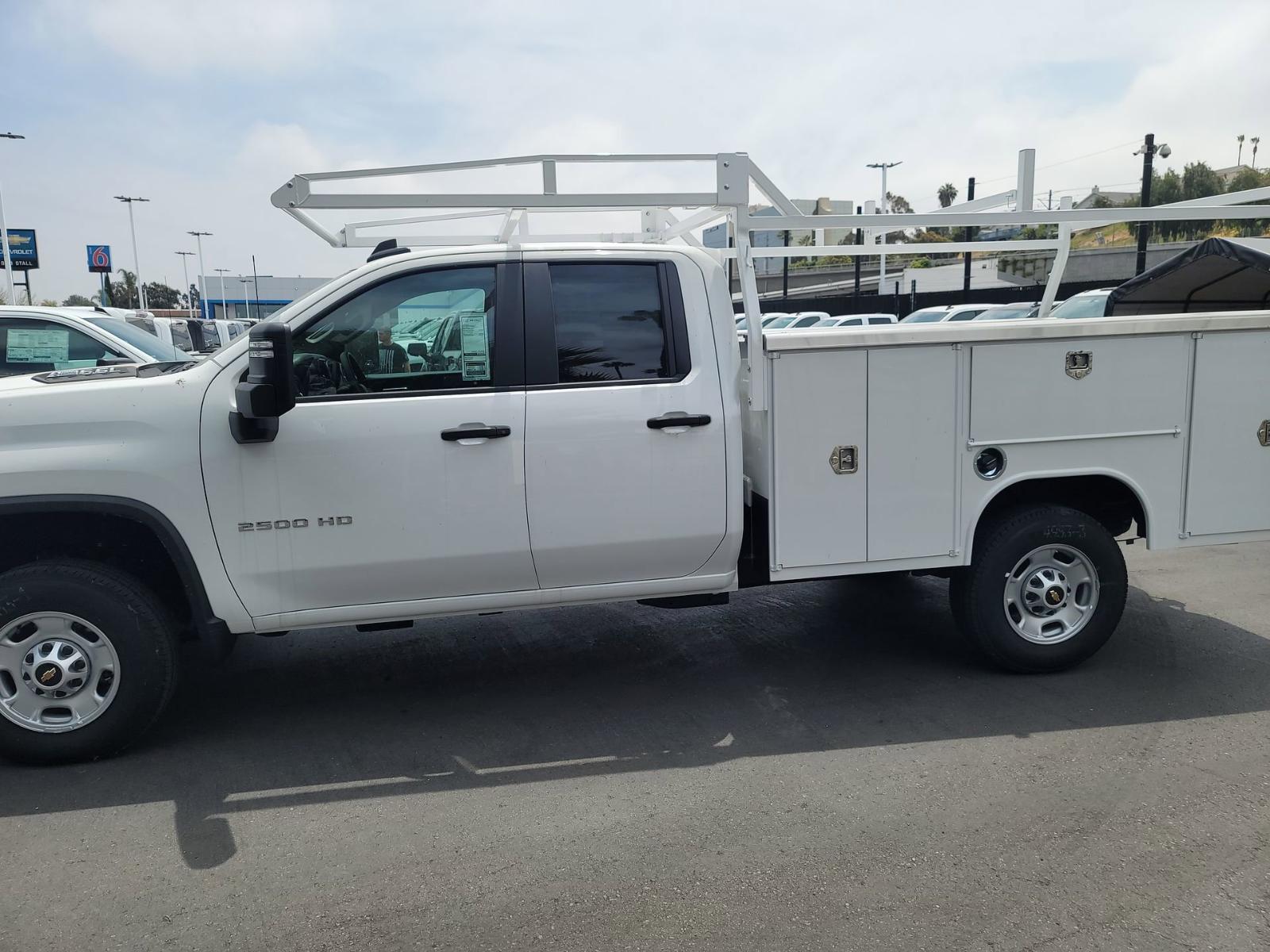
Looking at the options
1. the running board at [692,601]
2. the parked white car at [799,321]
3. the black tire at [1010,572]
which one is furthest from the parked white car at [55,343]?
the parked white car at [799,321]

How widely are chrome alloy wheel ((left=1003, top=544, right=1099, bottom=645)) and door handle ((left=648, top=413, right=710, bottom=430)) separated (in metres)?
1.80

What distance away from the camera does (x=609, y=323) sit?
4547 millimetres

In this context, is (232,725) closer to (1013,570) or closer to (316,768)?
(316,768)

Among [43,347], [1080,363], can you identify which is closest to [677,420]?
[1080,363]

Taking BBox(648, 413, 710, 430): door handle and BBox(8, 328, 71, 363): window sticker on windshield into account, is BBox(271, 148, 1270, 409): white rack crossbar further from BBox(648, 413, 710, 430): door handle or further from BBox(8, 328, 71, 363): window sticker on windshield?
BBox(8, 328, 71, 363): window sticker on windshield

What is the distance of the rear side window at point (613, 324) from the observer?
449cm

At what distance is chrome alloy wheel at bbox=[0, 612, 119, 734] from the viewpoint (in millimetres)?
4133

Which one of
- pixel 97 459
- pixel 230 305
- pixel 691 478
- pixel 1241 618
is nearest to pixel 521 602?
pixel 691 478

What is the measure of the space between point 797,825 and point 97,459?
3076mm

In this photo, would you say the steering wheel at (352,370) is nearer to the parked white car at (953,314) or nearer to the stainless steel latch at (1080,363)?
the stainless steel latch at (1080,363)

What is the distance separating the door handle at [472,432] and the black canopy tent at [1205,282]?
13.0 ft

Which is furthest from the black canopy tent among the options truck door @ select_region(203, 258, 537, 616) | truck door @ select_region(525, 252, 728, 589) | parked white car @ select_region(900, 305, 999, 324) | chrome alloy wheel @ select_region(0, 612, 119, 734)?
parked white car @ select_region(900, 305, 999, 324)

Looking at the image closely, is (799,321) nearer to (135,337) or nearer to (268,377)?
(135,337)

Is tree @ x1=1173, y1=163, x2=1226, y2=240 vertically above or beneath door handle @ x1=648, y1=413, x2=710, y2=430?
above
